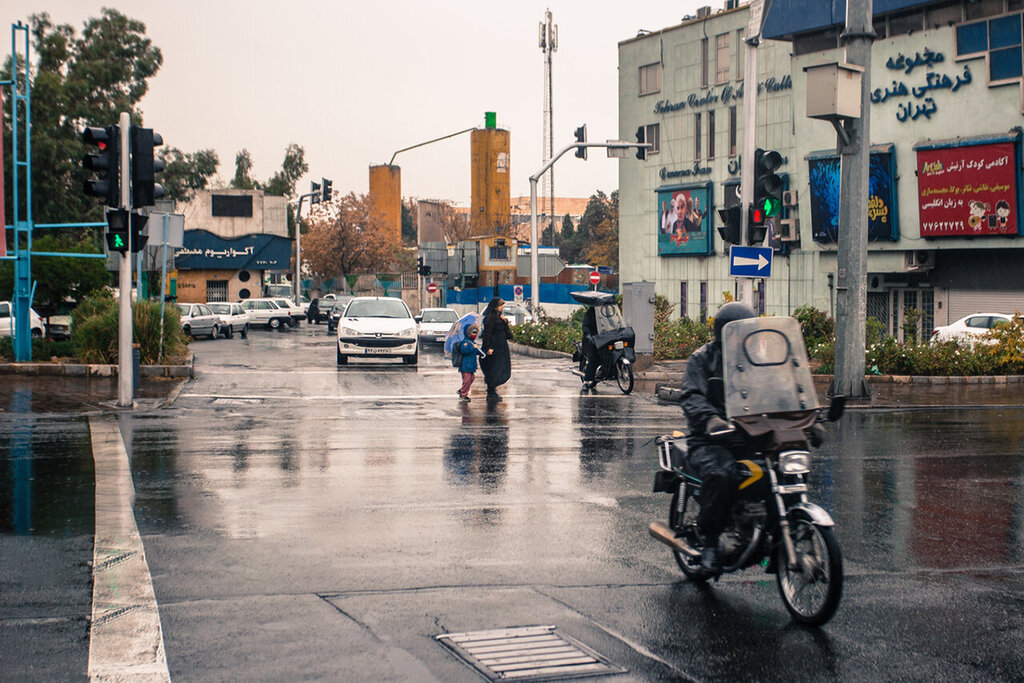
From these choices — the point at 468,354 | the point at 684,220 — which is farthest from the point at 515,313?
the point at 468,354

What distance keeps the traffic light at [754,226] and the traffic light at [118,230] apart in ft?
29.7

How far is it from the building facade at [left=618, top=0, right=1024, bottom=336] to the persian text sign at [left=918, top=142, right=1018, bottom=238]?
37 millimetres

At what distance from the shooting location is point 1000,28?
29.1 m

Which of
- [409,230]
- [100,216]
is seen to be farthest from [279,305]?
[409,230]

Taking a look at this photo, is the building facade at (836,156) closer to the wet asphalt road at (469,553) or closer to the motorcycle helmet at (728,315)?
the wet asphalt road at (469,553)

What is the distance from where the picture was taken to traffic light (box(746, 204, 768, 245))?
16.8 m

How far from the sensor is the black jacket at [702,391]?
6.00 metres

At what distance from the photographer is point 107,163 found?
15.4 meters

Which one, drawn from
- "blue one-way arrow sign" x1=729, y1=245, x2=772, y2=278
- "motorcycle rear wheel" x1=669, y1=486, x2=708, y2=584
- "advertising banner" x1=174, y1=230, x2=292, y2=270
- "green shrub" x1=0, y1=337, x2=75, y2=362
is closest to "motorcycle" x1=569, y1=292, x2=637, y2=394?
"blue one-way arrow sign" x1=729, y1=245, x2=772, y2=278

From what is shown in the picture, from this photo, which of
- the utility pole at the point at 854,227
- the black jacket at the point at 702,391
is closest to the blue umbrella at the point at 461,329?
the utility pole at the point at 854,227

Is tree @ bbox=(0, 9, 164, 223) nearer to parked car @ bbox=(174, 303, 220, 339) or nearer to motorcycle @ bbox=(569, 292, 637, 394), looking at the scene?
parked car @ bbox=(174, 303, 220, 339)

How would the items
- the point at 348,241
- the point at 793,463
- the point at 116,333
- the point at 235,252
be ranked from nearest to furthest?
the point at 793,463, the point at 116,333, the point at 235,252, the point at 348,241

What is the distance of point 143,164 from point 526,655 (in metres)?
12.5

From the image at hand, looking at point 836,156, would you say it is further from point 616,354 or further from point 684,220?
point 616,354
